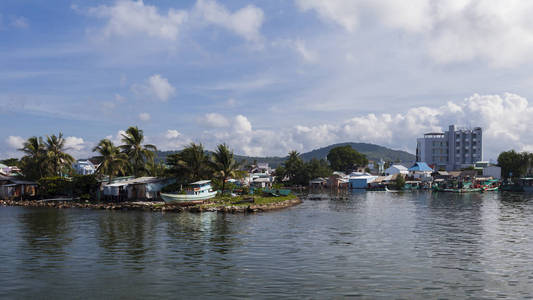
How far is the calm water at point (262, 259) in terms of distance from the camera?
1789 centimetres

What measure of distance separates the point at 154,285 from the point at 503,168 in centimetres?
15123

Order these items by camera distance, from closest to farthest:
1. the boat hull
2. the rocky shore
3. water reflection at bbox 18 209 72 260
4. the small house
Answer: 1. water reflection at bbox 18 209 72 260
2. the rocky shore
3. the boat hull
4. the small house

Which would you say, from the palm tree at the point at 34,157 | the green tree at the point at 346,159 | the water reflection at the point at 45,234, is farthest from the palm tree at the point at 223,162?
the green tree at the point at 346,159

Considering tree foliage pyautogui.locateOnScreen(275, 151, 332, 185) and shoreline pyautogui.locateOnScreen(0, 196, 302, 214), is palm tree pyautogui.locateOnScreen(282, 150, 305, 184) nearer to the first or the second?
tree foliage pyautogui.locateOnScreen(275, 151, 332, 185)

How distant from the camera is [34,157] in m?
70.7

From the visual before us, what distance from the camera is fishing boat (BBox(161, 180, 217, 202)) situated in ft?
175

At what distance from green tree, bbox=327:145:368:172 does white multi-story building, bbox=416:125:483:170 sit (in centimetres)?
3455

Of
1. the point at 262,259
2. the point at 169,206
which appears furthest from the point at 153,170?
the point at 262,259

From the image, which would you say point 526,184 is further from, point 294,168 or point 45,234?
point 45,234

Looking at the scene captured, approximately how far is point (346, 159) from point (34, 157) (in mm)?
129103

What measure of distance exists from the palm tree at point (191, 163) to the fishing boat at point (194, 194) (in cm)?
236

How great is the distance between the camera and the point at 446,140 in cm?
19038

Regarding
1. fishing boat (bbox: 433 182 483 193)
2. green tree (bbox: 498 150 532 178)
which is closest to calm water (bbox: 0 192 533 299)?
fishing boat (bbox: 433 182 483 193)

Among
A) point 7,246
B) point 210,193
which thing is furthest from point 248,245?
point 210,193
